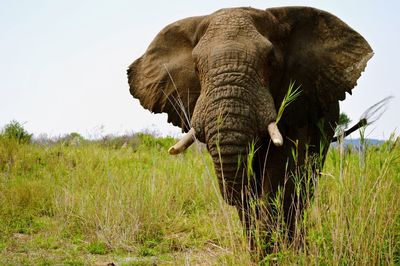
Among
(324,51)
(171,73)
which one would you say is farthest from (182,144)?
(324,51)

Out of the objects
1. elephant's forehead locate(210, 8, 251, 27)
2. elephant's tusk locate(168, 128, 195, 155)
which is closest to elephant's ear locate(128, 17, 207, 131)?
elephant's forehead locate(210, 8, 251, 27)

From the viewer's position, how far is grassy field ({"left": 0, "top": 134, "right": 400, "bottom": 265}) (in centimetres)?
408

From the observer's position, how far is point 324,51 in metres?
5.49

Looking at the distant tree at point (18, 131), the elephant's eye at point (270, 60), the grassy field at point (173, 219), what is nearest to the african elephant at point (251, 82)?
the elephant's eye at point (270, 60)

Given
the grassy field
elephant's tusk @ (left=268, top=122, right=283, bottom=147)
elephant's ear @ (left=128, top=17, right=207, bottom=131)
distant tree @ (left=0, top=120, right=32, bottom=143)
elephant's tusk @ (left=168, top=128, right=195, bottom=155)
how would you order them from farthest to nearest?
distant tree @ (left=0, top=120, right=32, bottom=143)
elephant's ear @ (left=128, top=17, right=207, bottom=131)
elephant's tusk @ (left=168, top=128, right=195, bottom=155)
elephant's tusk @ (left=268, top=122, right=283, bottom=147)
the grassy field

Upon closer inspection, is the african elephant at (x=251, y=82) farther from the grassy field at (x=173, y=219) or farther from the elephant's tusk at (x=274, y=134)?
the grassy field at (x=173, y=219)

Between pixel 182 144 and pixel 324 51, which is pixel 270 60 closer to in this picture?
pixel 324 51

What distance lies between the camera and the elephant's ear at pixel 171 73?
551cm

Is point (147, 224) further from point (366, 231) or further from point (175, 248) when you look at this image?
point (366, 231)

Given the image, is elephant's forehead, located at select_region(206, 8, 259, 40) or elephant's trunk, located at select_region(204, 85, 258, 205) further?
elephant's forehead, located at select_region(206, 8, 259, 40)

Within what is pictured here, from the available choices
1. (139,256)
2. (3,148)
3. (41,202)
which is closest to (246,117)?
(139,256)

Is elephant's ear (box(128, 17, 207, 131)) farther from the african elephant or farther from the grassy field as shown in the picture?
the grassy field

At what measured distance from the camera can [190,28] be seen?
5.56 metres

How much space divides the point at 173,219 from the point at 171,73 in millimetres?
2313
